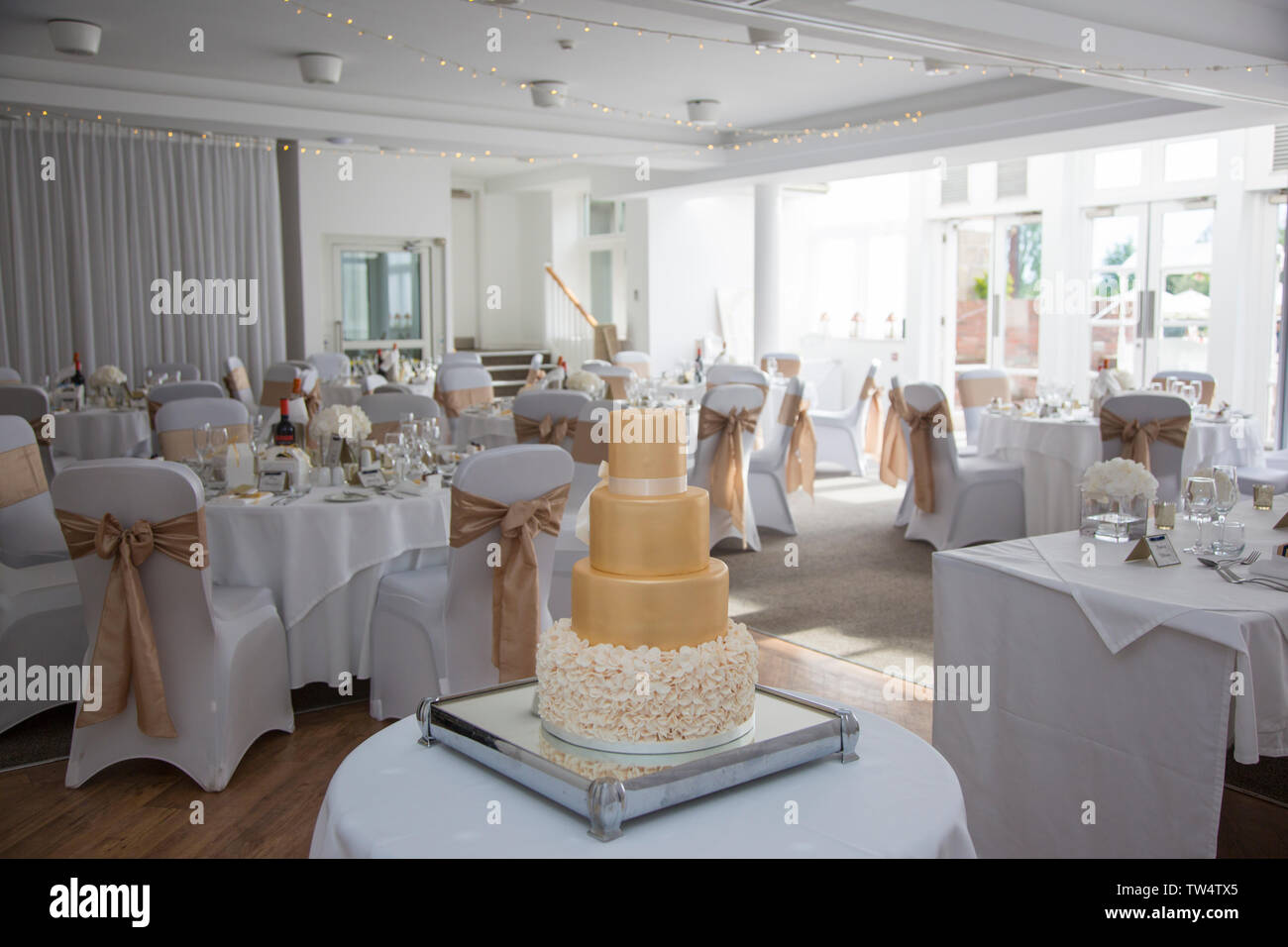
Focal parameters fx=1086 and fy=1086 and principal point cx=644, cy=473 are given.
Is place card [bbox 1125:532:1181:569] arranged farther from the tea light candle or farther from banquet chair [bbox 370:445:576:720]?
banquet chair [bbox 370:445:576:720]

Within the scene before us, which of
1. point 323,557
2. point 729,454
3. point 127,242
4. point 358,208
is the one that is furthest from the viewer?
point 358,208

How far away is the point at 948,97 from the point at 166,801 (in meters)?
8.13

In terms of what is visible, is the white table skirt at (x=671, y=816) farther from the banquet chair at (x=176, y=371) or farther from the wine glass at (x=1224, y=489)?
the banquet chair at (x=176, y=371)

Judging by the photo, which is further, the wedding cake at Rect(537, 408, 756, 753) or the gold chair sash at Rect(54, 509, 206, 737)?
the gold chair sash at Rect(54, 509, 206, 737)

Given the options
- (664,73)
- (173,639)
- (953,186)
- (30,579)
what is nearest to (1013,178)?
(953,186)

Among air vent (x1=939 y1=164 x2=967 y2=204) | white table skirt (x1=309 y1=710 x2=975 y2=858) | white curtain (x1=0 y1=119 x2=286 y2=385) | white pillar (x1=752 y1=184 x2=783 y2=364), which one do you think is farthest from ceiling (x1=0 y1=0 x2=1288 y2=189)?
white table skirt (x1=309 y1=710 x2=975 y2=858)

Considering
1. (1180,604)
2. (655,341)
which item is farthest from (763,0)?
(655,341)

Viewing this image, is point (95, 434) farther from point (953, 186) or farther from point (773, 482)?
point (953, 186)

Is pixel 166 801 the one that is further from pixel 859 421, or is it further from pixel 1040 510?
pixel 859 421

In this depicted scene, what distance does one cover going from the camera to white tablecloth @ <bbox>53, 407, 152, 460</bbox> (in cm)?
728

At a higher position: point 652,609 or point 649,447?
point 649,447

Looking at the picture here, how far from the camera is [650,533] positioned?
1644mm

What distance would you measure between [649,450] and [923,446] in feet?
18.5

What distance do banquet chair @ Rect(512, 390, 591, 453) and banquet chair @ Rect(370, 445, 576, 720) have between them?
1.92 meters
